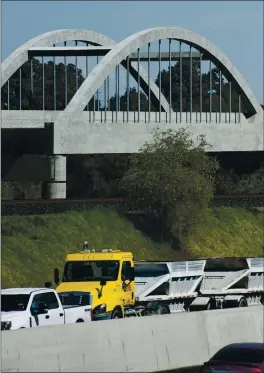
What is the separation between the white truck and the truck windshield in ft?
4.35

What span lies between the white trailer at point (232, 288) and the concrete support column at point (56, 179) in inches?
1313

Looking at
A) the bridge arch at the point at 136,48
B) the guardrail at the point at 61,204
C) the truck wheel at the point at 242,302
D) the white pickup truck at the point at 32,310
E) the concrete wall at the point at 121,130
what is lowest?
the truck wheel at the point at 242,302

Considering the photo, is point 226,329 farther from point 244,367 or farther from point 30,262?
point 30,262

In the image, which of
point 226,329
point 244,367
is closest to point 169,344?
point 226,329

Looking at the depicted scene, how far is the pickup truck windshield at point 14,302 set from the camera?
2759 centimetres

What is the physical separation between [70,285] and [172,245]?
119 feet

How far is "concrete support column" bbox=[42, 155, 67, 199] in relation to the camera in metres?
73.8

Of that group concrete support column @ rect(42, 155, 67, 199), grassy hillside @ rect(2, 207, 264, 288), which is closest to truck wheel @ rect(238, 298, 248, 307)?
grassy hillside @ rect(2, 207, 264, 288)

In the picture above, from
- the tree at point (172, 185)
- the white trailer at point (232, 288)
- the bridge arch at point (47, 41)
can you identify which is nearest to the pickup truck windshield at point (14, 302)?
the white trailer at point (232, 288)

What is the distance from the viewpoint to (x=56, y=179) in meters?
74.1

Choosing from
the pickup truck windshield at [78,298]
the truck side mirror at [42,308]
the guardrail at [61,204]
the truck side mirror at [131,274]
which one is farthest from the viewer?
the guardrail at [61,204]

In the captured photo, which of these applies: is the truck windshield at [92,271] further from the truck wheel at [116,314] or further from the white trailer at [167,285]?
the white trailer at [167,285]

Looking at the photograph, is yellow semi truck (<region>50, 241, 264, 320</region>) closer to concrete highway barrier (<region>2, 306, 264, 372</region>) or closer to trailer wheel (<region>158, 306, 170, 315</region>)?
trailer wheel (<region>158, 306, 170, 315</region>)

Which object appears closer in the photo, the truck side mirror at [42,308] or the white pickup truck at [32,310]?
the white pickup truck at [32,310]
